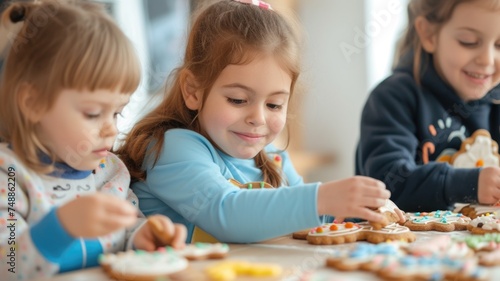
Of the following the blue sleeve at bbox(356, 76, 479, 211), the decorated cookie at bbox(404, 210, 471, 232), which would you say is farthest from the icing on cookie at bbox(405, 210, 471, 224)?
the blue sleeve at bbox(356, 76, 479, 211)

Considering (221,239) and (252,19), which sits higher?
(252,19)

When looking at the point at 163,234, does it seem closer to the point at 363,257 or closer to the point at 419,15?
the point at 363,257

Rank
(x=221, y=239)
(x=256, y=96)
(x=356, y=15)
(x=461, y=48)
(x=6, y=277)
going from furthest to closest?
(x=356, y=15)
(x=461, y=48)
(x=256, y=96)
(x=221, y=239)
(x=6, y=277)

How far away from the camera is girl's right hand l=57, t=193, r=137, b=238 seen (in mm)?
828

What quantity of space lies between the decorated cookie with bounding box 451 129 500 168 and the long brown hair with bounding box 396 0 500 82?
0.23m

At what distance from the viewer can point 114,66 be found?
100 cm

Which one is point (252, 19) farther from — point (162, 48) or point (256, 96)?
point (162, 48)

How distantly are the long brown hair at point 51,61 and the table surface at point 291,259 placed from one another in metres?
0.24

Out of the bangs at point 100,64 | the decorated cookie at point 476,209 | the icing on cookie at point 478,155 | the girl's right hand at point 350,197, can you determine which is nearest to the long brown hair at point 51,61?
the bangs at point 100,64

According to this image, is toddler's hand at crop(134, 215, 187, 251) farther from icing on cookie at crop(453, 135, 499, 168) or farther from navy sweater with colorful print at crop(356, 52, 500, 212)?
icing on cookie at crop(453, 135, 499, 168)

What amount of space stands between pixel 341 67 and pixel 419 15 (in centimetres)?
167

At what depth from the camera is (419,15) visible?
6.11 feet

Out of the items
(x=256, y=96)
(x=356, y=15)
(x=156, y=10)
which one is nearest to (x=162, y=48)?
(x=156, y=10)

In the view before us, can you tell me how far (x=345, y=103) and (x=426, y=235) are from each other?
2.45 meters
